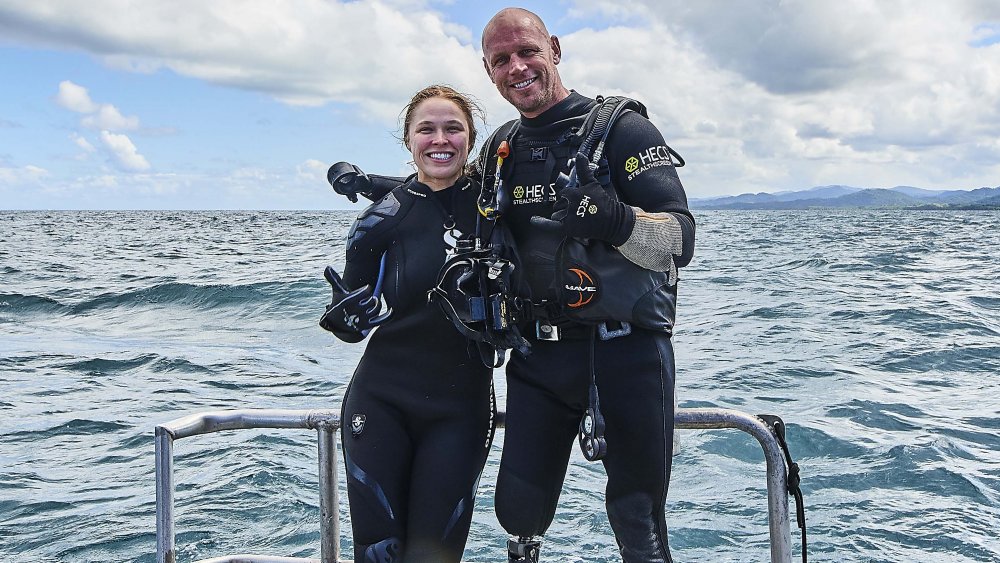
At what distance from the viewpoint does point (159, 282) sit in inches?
999

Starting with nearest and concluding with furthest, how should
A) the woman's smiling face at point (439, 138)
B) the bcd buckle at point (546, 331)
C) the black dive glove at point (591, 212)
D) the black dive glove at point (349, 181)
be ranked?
1. the black dive glove at point (591, 212)
2. the bcd buckle at point (546, 331)
3. the woman's smiling face at point (439, 138)
4. the black dive glove at point (349, 181)

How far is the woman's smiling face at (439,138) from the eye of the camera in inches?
126

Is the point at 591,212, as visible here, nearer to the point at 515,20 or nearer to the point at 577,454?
the point at 515,20

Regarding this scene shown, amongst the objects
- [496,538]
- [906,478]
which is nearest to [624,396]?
[496,538]

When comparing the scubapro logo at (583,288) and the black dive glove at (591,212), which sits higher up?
the black dive glove at (591,212)

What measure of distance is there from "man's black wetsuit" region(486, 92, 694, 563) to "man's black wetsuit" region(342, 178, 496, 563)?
174 millimetres

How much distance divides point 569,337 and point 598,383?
0.20 m

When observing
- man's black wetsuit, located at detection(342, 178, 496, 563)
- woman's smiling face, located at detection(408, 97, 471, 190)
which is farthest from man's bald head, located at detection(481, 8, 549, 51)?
man's black wetsuit, located at detection(342, 178, 496, 563)

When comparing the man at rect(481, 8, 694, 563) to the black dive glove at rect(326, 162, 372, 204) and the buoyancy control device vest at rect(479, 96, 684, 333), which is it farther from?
the black dive glove at rect(326, 162, 372, 204)

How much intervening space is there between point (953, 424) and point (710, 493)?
12.8ft

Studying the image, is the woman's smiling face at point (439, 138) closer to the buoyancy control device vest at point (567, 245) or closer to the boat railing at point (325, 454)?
the buoyancy control device vest at point (567, 245)

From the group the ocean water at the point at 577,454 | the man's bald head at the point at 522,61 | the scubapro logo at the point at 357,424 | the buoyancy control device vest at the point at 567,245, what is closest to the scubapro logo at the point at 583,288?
the buoyancy control device vest at the point at 567,245

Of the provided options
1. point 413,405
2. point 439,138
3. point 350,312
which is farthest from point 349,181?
point 413,405

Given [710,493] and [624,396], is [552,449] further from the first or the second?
[710,493]
